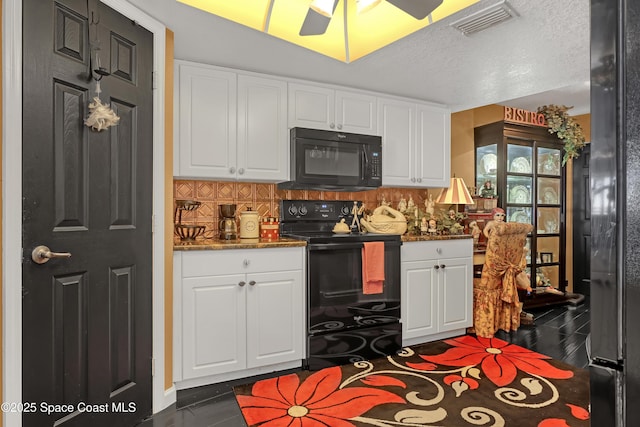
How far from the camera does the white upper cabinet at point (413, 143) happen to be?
138 inches

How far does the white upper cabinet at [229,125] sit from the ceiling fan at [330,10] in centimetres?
58

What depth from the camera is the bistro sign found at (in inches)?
179

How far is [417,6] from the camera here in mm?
2234

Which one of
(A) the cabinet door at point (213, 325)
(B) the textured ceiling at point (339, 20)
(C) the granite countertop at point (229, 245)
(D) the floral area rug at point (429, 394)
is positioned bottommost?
(D) the floral area rug at point (429, 394)

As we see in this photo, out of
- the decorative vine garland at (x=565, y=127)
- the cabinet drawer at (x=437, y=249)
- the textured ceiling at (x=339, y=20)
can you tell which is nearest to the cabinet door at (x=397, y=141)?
the cabinet drawer at (x=437, y=249)

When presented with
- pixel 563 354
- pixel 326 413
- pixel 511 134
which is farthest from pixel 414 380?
pixel 511 134

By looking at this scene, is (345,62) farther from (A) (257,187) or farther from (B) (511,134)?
(B) (511,134)

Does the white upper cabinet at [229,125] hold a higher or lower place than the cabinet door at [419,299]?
higher

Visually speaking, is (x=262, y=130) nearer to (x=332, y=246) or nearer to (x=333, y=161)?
(x=333, y=161)

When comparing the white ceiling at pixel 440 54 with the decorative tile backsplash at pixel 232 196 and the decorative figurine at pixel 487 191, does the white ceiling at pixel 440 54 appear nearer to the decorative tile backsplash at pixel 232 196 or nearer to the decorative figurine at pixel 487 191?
the decorative tile backsplash at pixel 232 196

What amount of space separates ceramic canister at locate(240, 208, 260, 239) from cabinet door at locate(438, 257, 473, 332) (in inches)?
66.3

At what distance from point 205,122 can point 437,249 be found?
2236 mm

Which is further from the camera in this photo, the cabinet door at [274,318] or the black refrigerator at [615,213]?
the cabinet door at [274,318]

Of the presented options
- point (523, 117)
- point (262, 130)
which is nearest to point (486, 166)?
point (523, 117)
